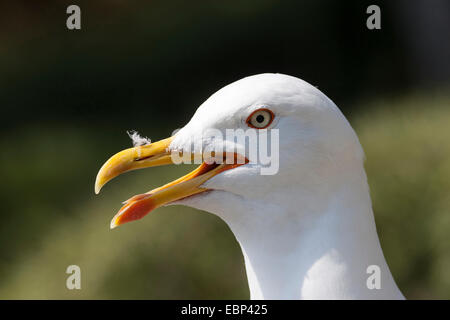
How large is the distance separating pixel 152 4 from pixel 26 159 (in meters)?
2.55

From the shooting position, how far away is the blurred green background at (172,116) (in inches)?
201

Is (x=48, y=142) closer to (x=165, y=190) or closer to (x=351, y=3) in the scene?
(x=351, y=3)

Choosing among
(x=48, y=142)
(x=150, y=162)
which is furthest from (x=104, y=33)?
(x=150, y=162)

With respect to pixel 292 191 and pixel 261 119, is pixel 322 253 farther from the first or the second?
pixel 261 119

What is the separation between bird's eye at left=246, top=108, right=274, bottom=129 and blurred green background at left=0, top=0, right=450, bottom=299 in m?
2.89

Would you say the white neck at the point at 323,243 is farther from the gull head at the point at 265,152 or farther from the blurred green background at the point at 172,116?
the blurred green background at the point at 172,116

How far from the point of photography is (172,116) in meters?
7.46

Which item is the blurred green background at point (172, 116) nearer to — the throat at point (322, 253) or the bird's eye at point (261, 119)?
the throat at point (322, 253)

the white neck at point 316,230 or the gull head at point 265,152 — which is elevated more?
the gull head at point 265,152

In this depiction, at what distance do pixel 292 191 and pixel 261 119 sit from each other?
238 mm

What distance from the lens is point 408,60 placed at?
7.59m

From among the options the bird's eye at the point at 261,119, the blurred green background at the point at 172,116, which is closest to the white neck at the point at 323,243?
the bird's eye at the point at 261,119

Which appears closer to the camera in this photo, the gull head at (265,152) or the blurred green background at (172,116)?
the gull head at (265,152)

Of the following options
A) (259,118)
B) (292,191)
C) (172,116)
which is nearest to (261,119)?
(259,118)
